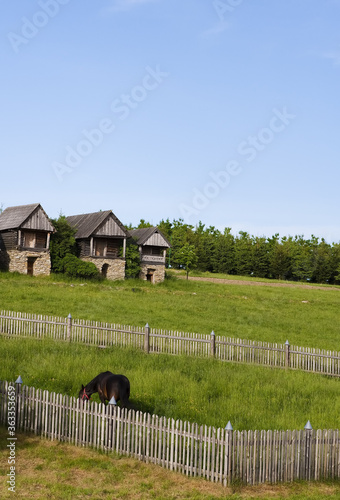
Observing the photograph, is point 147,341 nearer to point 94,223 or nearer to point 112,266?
point 112,266

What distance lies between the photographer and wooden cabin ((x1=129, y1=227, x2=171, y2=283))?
49344mm

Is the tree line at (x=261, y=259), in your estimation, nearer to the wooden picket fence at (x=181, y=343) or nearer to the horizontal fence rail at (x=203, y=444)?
the wooden picket fence at (x=181, y=343)

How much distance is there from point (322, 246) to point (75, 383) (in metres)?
92.7

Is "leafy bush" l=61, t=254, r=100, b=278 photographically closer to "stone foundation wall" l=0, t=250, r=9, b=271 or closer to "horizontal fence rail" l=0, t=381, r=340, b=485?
"stone foundation wall" l=0, t=250, r=9, b=271

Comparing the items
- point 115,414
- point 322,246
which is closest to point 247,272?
point 322,246

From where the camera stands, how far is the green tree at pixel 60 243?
141ft

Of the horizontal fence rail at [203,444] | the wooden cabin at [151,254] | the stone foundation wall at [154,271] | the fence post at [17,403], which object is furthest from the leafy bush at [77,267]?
the horizontal fence rail at [203,444]

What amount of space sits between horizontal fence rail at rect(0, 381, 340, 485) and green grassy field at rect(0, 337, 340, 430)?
1741mm

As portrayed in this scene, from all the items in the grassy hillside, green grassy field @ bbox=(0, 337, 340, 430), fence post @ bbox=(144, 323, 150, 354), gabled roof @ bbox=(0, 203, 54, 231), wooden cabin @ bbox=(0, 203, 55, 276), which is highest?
gabled roof @ bbox=(0, 203, 54, 231)

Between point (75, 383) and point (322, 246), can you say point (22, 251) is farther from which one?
point (322, 246)

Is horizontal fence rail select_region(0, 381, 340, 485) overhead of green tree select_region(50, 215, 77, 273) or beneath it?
beneath

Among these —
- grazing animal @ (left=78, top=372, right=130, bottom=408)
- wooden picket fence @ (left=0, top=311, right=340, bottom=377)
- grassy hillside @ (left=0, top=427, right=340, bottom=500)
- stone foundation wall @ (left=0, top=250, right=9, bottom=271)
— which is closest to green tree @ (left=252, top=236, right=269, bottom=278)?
stone foundation wall @ (left=0, top=250, right=9, bottom=271)

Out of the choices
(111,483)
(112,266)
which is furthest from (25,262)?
(111,483)

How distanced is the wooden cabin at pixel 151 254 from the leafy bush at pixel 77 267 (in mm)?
7590
